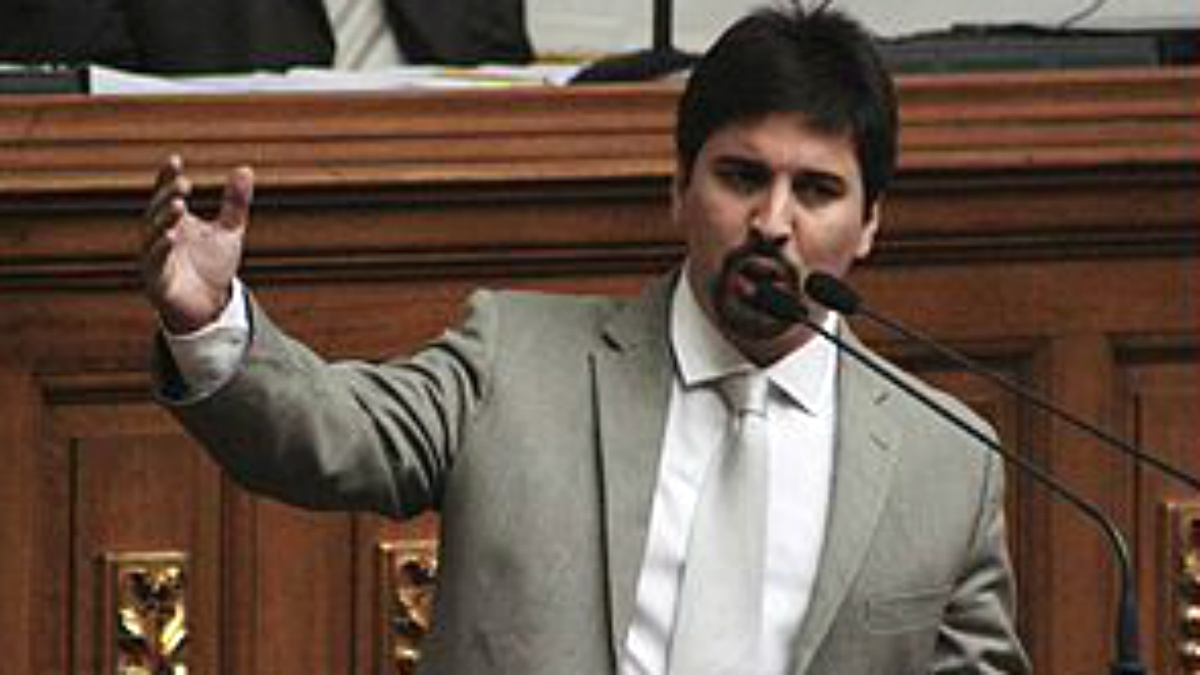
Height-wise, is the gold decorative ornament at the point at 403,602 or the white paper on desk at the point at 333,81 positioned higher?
the white paper on desk at the point at 333,81

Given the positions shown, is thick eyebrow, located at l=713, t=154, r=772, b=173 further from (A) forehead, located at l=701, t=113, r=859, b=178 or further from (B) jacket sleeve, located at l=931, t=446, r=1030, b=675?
(B) jacket sleeve, located at l=931, t=446, r=1030, b=675

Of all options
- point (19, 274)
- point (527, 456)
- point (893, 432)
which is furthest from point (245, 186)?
point (19, 274)

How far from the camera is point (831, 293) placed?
11.5 feet

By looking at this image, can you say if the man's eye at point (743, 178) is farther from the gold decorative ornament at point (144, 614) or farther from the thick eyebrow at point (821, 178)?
the gold decorative ornament at point (144, 614)

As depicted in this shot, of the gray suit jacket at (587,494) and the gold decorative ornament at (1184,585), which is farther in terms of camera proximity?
the gold decorative ornament at (1184,585)

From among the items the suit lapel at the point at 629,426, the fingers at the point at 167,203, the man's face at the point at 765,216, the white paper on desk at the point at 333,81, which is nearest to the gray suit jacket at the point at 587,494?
the suit lapel at the point at 629,426

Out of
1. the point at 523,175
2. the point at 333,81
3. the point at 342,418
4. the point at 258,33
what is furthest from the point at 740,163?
the point at 258,33

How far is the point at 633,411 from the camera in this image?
12.5 ft

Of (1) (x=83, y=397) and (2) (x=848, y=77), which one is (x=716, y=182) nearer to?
(2) (x=848, y=77)

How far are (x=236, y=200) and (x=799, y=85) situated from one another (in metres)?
0.59

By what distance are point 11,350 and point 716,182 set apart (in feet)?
3.57

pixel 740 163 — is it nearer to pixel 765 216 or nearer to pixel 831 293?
pixel 765 216

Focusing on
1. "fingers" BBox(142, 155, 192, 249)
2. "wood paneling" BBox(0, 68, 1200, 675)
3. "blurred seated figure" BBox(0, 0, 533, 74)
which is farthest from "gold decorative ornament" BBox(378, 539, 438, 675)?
"blurred seated figure" BBox(0, 0, 533, 74)

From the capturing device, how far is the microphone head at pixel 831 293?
350cm
